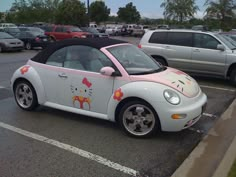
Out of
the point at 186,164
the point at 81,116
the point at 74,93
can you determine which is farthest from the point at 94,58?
the point at 186,164

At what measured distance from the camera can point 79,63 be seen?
18.7 ft

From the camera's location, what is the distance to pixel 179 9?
2023 inches

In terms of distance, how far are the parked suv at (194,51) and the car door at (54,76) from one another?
5.41 m

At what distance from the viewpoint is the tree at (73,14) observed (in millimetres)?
48219

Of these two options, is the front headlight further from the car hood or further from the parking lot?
the parking lot

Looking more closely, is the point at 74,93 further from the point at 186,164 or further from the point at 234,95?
the point at 234,95

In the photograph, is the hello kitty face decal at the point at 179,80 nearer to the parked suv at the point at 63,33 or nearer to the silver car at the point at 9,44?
the silver car at the point at 9,44

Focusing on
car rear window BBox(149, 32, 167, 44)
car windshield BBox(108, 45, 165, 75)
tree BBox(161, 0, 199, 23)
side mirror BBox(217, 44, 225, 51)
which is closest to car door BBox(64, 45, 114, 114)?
car windshield BBox(108, 45, 165, 75)

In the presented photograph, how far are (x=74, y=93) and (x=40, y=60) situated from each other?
1.13 m

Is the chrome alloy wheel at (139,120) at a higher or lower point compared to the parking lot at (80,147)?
higher

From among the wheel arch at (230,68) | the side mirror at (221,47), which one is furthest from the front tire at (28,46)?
the wheel arch at (230,68)

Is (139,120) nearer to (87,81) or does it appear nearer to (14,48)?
(87,81)

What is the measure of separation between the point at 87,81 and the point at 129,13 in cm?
7685

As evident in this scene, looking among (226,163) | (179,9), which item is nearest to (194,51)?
(226,163)
